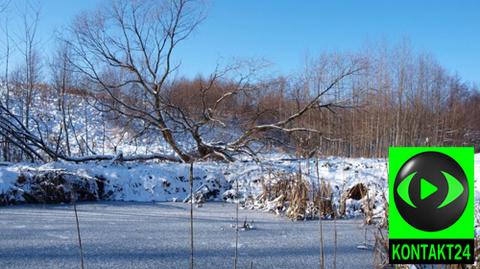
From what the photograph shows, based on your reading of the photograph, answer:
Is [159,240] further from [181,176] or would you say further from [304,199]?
[181,176]

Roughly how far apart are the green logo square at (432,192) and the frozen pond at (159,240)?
7.78 feet

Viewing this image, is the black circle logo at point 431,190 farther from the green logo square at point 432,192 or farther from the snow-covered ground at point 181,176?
the snow-covered ground at point 181,176

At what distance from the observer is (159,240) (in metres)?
3.92

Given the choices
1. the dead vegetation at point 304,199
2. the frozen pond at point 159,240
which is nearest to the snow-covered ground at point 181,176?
the dead vegetation at point 304,199

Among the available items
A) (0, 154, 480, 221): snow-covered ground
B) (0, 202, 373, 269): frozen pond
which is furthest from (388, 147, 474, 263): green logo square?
(0, 154, 480, 221): snow-covered ground

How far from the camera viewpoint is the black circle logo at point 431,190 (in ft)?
2.92

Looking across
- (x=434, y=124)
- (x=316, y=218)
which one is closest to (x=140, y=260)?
(x=316, y=218)

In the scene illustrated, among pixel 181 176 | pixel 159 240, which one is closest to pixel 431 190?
pixel 159 240

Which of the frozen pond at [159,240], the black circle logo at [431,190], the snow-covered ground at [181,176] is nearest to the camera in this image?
the black circle logo at [431,190]

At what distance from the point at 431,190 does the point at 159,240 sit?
11.2 feet

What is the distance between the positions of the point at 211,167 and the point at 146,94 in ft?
12.2

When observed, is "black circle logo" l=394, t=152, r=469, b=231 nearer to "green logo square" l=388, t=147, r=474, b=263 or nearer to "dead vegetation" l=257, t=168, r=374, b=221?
"green logo square" l=388, t=147, r=474, b=263

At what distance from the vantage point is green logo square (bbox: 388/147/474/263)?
892 mm

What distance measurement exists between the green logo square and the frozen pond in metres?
2.37
